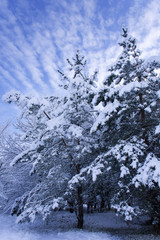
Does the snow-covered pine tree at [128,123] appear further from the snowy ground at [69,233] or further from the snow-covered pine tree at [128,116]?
the snowy ground at [69,233]

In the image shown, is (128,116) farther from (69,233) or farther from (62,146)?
(69,233)

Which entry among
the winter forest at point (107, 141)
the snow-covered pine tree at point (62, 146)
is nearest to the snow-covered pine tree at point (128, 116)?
the winter forest at point (107, 141)

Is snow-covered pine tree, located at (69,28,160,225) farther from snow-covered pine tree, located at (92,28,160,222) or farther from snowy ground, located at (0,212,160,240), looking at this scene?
snowy ground, located at (0,212,160,240)

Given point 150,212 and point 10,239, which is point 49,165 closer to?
point 10,239

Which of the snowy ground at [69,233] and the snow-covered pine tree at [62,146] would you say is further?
the snow-covered pine tree at [62,146]

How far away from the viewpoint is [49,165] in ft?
26.5

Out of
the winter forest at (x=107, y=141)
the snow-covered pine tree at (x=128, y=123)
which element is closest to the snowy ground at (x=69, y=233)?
the winter forest at (x=107, y=141)

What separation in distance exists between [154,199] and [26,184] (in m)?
9.54

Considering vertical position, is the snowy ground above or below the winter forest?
below

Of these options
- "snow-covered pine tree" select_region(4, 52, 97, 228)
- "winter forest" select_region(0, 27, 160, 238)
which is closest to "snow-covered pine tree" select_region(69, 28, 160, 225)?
"winter forest" select_region(0, 27, 160, 238)

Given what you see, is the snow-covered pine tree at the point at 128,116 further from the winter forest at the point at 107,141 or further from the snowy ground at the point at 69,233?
the snowy ground at the point at 69,233

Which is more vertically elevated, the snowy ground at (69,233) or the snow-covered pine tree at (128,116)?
the snow-covered pine tree at (128,116)

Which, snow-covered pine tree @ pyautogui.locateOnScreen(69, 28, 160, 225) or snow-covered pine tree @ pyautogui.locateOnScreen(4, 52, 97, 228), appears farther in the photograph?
snow-covered pine tree @ pyautogui.locateOnScreen(4, 52, 97, 228)

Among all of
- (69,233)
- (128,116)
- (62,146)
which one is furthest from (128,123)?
(69,233)
